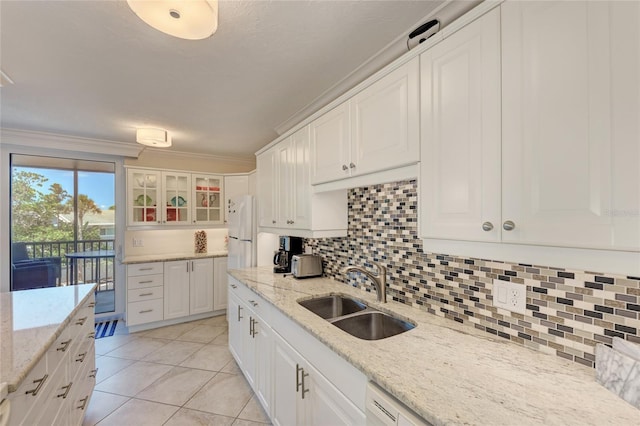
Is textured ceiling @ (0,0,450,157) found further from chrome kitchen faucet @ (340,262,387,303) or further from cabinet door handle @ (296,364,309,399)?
cabinet door handle @ (296,364,309,399)

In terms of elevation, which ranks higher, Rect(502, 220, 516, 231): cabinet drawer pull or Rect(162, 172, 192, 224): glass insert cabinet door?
Rect(162, 172, 192, 224): glass insert cabinet door

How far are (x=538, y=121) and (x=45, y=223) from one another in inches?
199

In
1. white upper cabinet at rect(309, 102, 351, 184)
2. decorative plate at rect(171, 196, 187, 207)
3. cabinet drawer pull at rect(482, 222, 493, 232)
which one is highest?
white upper cabinet at rect(309, 102, 351, 184)

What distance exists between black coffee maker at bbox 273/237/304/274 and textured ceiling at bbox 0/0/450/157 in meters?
1.30

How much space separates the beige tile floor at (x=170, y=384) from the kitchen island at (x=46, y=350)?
0.30 meters

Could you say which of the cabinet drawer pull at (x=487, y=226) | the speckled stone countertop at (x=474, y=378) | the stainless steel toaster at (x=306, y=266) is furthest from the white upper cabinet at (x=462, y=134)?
the stainless steel toaster at (x=306, y=266)

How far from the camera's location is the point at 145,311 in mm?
3561

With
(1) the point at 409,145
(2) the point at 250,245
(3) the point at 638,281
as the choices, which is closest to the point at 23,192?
(2) the point at 250,245

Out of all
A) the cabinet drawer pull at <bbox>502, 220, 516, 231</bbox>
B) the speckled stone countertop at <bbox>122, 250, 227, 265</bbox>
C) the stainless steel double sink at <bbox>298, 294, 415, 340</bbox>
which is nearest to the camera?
the cabinet drawer pull at <bbox>502, 220, 516, 231</bbox>

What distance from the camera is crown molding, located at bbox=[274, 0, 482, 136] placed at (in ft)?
4.42

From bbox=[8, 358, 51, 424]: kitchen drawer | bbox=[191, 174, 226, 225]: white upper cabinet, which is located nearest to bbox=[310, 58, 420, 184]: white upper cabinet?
bbox=[8, 358, 51, 424]: kitchen drawer

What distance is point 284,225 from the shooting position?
2.56 metres

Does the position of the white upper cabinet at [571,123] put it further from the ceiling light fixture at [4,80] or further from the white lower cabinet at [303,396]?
the ceiling light fixture at [4,80]

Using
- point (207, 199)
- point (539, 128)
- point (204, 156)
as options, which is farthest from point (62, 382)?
point (204, 156)
